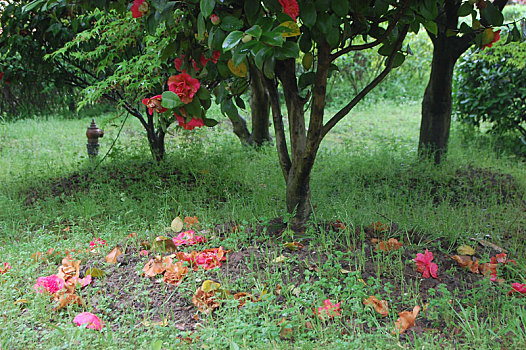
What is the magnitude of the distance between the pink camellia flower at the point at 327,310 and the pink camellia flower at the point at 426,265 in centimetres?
57

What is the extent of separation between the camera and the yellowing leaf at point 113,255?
2605 millimetres

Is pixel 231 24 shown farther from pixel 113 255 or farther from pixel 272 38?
pixel 113 255

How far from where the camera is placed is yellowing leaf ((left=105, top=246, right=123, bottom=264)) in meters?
2.61

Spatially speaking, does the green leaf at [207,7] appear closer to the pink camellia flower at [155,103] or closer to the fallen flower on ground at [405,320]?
the pink camellia flower at [155,103]

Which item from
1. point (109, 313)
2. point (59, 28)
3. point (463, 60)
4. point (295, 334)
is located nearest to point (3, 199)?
point (59, 28)

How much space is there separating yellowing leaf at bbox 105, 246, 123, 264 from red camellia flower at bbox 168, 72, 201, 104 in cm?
95

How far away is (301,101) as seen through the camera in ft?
8.71

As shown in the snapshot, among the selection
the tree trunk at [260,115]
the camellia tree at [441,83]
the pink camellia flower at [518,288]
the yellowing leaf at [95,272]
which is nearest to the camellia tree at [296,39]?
the yellowing leaf at [95,272]

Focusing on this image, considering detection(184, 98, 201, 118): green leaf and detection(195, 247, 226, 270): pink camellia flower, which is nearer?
detection(184, 98, 201, 118): green leaf

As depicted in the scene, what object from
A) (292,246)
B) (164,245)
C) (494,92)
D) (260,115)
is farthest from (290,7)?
(494,92)

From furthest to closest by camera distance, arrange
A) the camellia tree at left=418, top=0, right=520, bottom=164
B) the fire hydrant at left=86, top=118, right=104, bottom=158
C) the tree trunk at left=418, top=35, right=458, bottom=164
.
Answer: the fire hydrant at left=86, top=118, right=104, bottom=158, the tree trunk at left=418, top=35, right=458, bottom=164, the camellia tree at left=418, top=0, right=520, bottom=164

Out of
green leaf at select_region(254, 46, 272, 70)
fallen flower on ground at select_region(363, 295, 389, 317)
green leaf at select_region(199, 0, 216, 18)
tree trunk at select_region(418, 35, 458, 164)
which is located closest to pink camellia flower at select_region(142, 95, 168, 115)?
green leaf at select_region(199, 0, 216, 18)

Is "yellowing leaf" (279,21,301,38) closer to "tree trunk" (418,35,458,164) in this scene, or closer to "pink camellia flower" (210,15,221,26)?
"pink camellia flower" (210,15,221,26)

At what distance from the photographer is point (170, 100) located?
2.21 m
